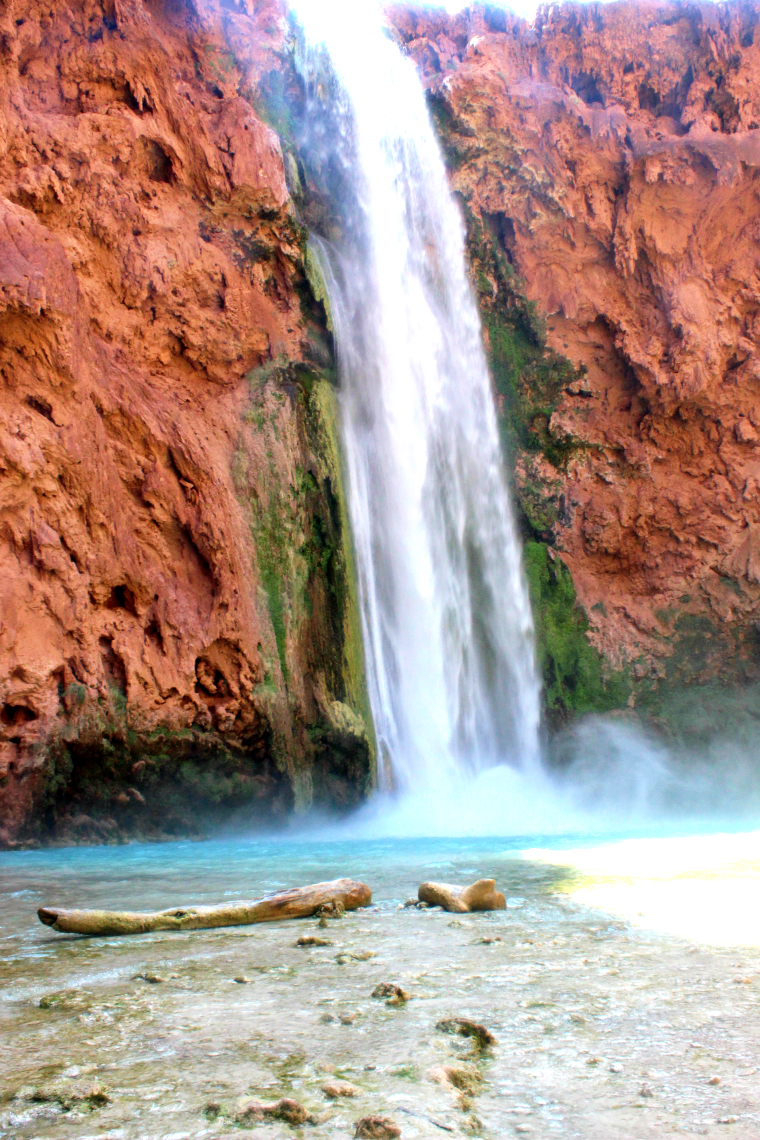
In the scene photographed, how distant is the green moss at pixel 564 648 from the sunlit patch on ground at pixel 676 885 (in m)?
7.98

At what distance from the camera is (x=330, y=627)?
12.5m

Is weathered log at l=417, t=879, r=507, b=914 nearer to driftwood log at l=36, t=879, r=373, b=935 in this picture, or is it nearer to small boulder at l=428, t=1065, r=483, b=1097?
driftwood log at l=36, t=879, r=373, b=935

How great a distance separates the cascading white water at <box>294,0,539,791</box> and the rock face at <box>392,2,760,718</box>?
1.03 metres

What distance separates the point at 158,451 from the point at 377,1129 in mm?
10378

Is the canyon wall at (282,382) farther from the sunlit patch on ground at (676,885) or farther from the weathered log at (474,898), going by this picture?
the weathered log at (474,898)

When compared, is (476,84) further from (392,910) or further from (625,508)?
(392,910)

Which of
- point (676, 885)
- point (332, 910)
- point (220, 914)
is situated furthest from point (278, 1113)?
point (676, 885)

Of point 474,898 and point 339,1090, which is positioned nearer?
point 339,1090

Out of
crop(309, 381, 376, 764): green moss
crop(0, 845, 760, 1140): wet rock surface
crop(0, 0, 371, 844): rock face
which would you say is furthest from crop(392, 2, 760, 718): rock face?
crop(0, 845, 760, 1140): wet rock surface

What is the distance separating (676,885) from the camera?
5.05 meters

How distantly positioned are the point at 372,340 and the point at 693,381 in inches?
254

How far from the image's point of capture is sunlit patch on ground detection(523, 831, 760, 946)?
384 centimetres

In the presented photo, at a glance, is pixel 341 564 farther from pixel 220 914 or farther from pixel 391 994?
pixel 391 994

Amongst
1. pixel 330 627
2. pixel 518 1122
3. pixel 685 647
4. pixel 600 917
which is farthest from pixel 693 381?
pixel 518 1122
